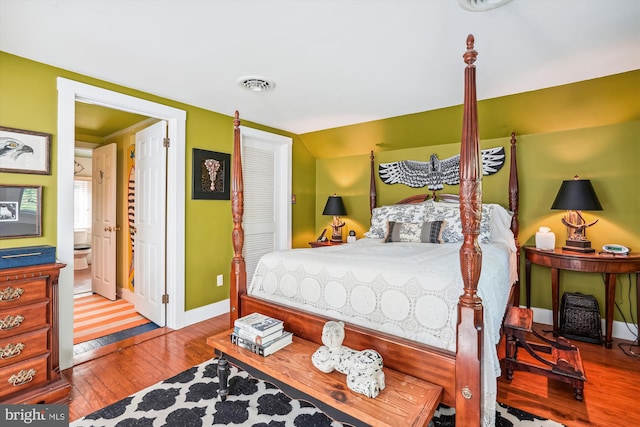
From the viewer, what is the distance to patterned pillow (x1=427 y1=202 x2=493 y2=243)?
9.73 ft

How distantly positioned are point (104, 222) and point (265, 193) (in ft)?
7.18

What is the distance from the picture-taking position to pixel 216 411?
1871 mm

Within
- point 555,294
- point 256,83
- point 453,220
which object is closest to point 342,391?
point 453,220

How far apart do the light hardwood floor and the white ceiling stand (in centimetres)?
227

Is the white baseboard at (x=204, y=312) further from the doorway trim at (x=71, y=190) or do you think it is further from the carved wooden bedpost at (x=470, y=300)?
the carved wooden bedpost at (x=470, y=300)

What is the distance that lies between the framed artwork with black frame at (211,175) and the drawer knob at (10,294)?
1.61m

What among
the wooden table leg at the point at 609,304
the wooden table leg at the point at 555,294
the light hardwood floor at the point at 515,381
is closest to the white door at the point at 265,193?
the light hardwood floor at the point at 515,381

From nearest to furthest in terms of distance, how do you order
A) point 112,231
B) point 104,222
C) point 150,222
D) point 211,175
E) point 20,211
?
1. point 20,211
2. point 150,222
3. point 211,175
4. point 112,231
5. point 104,222

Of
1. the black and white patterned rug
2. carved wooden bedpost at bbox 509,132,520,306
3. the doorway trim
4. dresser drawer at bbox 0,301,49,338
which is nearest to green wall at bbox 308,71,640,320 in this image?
carved wooden bedpost at bbox 509,132,520,306

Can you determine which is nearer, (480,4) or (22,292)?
(480,4)

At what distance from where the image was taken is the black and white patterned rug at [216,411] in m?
1.77

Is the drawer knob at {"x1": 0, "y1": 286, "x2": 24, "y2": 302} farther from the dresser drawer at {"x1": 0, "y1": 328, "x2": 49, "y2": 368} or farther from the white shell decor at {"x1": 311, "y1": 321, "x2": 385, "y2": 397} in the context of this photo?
the white shell decor at {"x1": 311, "y1": 321, "x2": 385, "y2": 397}

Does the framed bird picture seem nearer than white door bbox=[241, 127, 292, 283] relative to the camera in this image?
Yes

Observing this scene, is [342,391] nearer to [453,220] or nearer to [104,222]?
[453,220]
